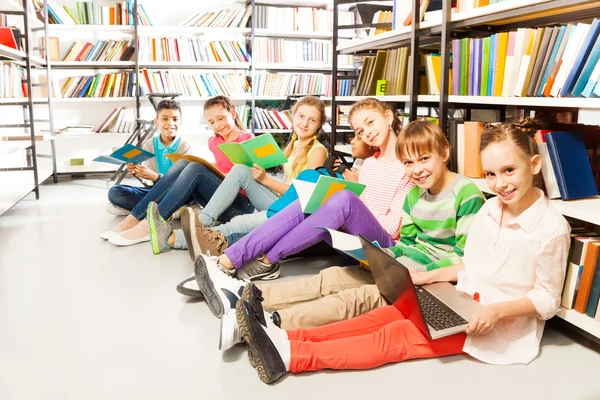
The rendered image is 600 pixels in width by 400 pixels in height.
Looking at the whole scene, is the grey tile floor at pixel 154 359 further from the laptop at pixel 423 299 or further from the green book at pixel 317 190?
the green book at pixel 317 190

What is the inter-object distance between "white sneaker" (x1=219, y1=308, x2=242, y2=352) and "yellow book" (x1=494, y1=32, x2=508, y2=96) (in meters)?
1.22

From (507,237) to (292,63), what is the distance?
4.47 metres

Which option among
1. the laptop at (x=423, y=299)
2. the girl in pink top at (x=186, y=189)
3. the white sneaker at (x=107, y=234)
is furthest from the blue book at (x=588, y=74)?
the white sneaker at (x=107, y=234)

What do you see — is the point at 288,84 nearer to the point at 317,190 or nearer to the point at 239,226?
the point at 239,226

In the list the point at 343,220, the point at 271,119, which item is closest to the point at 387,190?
the point at 343,220

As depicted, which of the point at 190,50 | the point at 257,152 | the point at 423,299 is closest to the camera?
the point at 423,299

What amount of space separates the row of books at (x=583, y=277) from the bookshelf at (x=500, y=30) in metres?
0.03

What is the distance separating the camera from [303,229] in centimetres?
201

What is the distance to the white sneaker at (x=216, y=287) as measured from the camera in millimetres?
1760

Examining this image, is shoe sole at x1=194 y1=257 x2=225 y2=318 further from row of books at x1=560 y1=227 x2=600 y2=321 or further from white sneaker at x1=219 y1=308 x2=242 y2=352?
row of books at x1=560 y1=227 x2=600 y2=321

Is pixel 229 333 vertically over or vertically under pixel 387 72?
under

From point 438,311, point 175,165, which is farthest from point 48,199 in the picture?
point 438,311

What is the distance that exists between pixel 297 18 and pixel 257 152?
3.53m

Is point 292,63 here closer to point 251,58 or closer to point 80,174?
point 251,58
